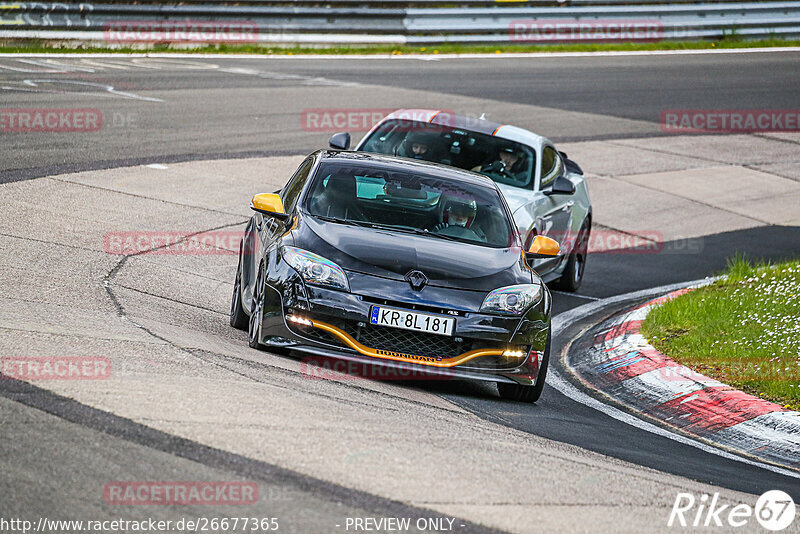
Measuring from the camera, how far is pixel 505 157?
11.8 metres

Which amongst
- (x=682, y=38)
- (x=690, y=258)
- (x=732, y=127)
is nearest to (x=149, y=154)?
(x=690, y=258)

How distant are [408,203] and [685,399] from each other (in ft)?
8.08

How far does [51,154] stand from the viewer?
14094mm

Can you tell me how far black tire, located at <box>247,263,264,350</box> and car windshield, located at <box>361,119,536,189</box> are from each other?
404 cm

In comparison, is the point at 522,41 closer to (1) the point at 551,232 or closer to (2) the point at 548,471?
(1) the point at 551,232

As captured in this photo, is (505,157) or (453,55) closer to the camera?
(505,157)

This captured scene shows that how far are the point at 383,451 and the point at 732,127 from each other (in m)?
19.6

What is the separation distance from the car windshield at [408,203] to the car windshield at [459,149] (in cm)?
266
